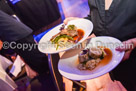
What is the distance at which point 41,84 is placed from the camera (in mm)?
2135

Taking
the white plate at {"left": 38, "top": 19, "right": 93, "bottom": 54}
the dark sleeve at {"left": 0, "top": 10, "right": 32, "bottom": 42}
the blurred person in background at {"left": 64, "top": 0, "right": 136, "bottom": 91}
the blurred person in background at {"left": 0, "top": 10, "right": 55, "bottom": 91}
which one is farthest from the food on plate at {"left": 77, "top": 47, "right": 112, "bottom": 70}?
the dark sleeve at {"left": 0, "top": 10, "right": 32, "bottom": 42}

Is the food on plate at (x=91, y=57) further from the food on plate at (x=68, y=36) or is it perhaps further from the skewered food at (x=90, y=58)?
the food on plate at (x=68, y=36)

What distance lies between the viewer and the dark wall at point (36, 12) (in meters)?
4.11

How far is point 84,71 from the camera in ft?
3.53

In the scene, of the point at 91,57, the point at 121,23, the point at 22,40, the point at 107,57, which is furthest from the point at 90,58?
the point at 22,40

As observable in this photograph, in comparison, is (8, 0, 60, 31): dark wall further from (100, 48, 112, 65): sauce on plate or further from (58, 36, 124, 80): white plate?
(100, 48, 112, 65): sauce on plate

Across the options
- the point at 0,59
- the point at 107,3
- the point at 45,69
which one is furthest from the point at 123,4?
the point at 0,59

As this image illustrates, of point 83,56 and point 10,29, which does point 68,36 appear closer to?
point 83,56

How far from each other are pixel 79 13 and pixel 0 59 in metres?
3.88

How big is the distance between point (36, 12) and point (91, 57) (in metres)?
3.75

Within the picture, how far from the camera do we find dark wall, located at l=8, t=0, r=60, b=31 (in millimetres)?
4105

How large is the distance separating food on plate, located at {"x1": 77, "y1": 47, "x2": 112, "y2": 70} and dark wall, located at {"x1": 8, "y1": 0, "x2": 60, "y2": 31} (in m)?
3.62

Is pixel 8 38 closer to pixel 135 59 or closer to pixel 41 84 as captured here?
pixel 41 84

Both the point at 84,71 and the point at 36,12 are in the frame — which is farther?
the point at 36,12
